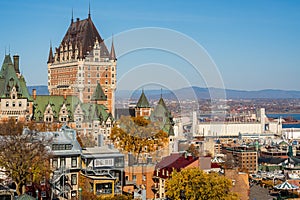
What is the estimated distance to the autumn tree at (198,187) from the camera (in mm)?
30641

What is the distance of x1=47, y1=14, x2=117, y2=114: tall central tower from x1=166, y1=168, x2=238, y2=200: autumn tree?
39452mm

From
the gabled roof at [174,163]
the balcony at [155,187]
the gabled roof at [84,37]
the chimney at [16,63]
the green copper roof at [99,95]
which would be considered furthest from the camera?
the gabled roof at [84,37]

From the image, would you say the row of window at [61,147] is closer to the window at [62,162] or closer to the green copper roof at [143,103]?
the window at [62,162]

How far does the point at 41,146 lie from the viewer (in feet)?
99.7

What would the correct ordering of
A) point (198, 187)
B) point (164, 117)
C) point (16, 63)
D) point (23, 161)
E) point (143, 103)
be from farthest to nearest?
point (16, 63)
point (143, 103)
point (164, 117)
point (198, 187)
point (23, 161)

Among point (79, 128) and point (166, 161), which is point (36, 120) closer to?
point (79, 128)

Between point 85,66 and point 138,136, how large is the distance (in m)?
31.3

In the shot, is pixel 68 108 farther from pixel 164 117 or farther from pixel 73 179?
pixel 73 179

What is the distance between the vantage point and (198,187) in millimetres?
31078

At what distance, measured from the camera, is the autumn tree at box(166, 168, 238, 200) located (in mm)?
30641

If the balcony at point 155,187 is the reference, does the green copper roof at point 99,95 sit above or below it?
above

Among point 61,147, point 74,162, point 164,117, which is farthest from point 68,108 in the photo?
point 74,162

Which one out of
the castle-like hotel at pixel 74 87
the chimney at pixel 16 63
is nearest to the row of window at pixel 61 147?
the castle-like hotel at pixel 74 87

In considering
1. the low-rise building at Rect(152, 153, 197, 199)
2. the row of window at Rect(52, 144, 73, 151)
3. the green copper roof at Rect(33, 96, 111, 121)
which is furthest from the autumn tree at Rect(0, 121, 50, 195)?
the green copper roof at Rect(33, 96, 111, 121)
